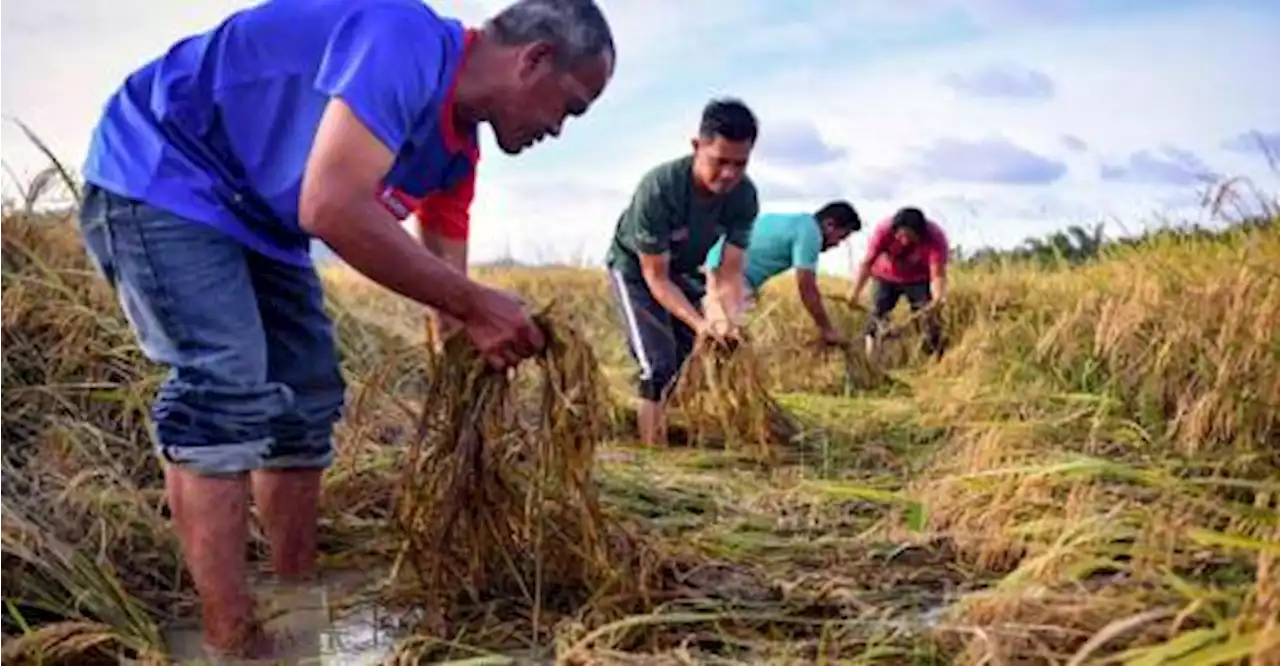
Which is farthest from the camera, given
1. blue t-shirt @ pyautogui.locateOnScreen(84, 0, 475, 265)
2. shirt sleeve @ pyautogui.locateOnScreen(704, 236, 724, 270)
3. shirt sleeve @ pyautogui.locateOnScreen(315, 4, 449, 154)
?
shirt sleeve @ pyautogui.locateOnScreen(704, 236, 724, 270)

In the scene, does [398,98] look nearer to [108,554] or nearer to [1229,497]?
[108,554]

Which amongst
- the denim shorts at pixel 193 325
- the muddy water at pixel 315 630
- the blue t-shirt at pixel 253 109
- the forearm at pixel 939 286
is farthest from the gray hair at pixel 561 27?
the forearm at pixel 939 286

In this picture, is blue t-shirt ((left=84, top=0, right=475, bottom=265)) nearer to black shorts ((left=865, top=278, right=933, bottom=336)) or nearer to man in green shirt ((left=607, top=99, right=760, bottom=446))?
man in green shirt ((left=607, top=99, right=760, bottom=446))

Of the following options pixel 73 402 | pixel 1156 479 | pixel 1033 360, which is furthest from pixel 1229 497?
pixel 73 402

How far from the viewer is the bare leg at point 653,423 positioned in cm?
645

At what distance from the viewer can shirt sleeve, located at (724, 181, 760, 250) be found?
6.65 meters

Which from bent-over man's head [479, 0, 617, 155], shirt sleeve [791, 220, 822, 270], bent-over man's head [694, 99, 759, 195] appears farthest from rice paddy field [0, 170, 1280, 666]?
shirt sleeve [791, 220, 822, 270]

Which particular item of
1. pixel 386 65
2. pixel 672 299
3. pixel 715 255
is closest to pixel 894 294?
pixel 715 255

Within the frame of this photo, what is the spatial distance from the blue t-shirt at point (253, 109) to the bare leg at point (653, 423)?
3.20 m

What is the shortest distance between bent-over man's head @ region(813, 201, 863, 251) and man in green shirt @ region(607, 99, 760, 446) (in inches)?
117

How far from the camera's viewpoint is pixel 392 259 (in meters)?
2.84

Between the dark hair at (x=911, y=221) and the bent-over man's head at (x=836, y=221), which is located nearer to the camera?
the bent-over man's head at (x=836, y=221)

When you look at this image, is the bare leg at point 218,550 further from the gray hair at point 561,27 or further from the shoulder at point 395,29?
the gray hair at point 561,27

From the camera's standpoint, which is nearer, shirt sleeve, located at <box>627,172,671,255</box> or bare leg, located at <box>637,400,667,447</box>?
shirt sleeve, located at <box>627,172,671,255</box>
